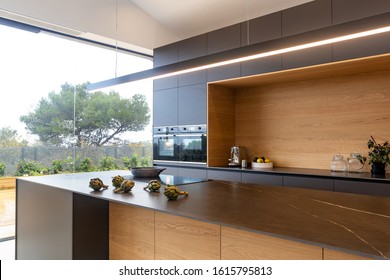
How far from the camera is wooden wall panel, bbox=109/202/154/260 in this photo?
6.47 feet

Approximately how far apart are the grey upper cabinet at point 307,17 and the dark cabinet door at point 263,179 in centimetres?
157

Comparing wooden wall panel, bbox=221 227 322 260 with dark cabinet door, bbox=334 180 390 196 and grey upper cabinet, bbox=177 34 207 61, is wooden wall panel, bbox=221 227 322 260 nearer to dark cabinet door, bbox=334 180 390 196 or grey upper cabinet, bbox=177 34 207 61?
dark cabinet door, bbox=334 180 390 196

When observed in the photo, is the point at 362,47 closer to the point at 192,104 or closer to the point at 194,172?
the point at 192,104

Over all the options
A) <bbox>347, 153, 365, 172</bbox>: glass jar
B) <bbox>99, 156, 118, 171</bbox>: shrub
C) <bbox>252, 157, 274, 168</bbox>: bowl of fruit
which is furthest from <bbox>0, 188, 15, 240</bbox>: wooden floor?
<bbox>347, 153, 365, 172</bbox>: glass jar

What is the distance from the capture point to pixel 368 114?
10.5ft

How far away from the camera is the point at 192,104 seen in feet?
13.6

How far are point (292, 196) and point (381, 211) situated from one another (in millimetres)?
482

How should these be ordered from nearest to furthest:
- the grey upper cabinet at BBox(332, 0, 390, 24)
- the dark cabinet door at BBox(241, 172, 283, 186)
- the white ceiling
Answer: the grey upper cabinet at BBox(332, 0, 390, 24), the dark cabinet door at BBox(241, 172, 283, 186), the white ceiling

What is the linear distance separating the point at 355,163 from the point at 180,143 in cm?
221

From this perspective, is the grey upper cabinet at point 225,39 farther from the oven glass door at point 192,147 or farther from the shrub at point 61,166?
the shrub at point 61,166

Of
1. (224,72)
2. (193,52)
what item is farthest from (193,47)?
(224,72)

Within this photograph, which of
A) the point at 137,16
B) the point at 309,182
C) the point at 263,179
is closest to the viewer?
the point at 309,182

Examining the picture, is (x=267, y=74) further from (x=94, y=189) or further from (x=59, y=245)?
(x=59, y=245)
